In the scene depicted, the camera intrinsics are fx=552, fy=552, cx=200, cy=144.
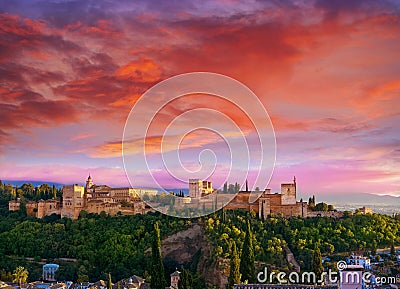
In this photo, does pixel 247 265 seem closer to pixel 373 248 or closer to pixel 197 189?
pixel 373 248

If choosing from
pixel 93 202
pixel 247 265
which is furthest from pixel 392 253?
pixel 93 202

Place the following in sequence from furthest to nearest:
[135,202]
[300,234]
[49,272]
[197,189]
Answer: [135,202] < [197,189] < [300,234] < [49,272]

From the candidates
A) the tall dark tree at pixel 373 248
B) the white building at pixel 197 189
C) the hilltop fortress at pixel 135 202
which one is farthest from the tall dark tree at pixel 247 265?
the white building at pixel 197 189

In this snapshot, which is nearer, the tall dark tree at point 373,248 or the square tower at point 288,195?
the tall dark tree at point 373,248

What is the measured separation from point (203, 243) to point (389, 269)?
7448 millimetres

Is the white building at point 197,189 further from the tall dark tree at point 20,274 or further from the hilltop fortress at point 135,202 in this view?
the tall dark tree at point 20,274

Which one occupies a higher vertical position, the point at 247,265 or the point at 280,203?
the point at 280,203

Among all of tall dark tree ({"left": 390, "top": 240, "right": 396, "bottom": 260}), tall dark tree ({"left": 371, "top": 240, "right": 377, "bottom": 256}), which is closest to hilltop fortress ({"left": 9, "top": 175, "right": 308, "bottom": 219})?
tall dark tree ({"left": 371, "top": 240, "right": 377, "bottom": 256})

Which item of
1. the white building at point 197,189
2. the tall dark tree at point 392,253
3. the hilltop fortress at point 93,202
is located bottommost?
the tall dark tree at point 392,253

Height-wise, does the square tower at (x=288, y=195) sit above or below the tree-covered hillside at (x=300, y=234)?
above

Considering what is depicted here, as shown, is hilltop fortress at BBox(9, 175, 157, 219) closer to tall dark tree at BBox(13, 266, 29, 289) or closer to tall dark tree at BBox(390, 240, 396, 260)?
tall dark tree at BBox(13, 266, 29, 289)

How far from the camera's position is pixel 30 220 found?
91.6ft

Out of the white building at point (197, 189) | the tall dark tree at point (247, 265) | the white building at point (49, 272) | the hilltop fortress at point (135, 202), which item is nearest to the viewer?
the tall dark tree at point (247, 265)

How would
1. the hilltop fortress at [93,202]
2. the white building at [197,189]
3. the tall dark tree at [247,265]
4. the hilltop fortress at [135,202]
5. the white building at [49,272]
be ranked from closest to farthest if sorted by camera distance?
the tall dark tree at [247,265]
the white building at [49,272]
the hilltop fortress at [135,202]
the white building at [197,189]
the hilltop fortress at [93,202]
